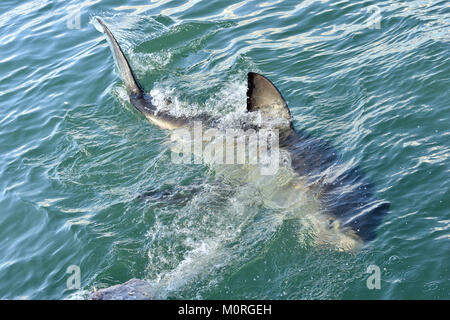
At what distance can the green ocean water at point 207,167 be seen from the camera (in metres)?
5.39

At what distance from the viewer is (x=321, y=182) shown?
6.24 m

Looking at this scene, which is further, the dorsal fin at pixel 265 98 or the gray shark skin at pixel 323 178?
the dorsal fin at pixel 265 98

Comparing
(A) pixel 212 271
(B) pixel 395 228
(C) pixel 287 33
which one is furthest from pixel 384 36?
(A) pixel 212 271

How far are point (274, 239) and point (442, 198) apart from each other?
67.1 inches

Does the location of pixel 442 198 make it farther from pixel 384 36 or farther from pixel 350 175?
pixel 384 36

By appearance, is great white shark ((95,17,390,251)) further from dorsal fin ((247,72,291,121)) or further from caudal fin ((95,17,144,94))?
caudal fin ((95,17,144,94))

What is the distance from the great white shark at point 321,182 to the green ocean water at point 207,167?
16 cm

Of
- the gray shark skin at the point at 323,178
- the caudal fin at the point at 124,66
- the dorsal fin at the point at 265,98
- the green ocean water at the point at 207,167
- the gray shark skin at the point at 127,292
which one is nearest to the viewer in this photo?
the gray shark skin at the point at 127,292

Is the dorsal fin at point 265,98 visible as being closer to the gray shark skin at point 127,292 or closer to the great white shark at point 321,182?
the great white shark at point 321,182

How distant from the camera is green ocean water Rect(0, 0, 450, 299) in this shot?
5.39m

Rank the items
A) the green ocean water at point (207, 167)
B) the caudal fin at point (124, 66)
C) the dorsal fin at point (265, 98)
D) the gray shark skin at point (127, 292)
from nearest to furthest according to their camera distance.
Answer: the gray shark skin at point (127, 292) → the green ocean water at point (207, 167) → the dorsal fin at point (265, 98) → the caudal fin at point (124, 66)

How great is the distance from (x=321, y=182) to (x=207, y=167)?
156cm

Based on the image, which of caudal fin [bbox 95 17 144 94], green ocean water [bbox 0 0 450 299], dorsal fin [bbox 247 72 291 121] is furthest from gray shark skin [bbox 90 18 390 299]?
caudal fin [bbox 95 17 144 94]

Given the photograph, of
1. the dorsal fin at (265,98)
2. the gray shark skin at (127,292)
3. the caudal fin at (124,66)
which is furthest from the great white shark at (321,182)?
the gray shark skin at (127,292)
